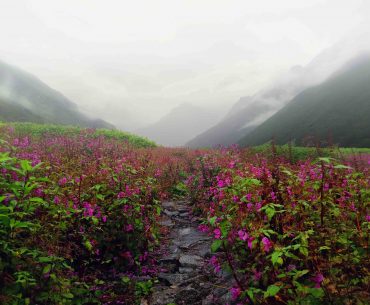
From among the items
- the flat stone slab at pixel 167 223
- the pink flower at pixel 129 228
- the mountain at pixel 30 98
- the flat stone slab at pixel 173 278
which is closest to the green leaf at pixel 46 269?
the pink flower at pixel 129 228

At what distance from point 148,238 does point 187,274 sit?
1.15m

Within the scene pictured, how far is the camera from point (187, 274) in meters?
5.14

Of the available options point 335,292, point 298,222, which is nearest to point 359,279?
point 335,292

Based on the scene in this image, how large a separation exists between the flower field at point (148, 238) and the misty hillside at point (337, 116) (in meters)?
94.0

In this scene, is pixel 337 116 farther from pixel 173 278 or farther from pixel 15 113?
pixel 173 278

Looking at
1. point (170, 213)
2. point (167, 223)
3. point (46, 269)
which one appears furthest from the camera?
point (170, 213)

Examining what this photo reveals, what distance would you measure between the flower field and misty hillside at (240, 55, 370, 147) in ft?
309

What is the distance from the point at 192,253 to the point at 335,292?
11.1 ft

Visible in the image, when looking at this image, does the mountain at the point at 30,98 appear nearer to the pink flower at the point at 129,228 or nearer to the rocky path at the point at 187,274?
the rocky path at the point at 187,274

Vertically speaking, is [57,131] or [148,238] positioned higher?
[57,131]

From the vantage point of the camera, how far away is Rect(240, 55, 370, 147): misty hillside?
111475 millimetres

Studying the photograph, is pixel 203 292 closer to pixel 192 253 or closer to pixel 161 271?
pixel 161 271

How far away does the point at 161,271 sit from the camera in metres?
5.31

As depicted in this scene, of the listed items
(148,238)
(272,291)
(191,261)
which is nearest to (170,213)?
(148,238)
